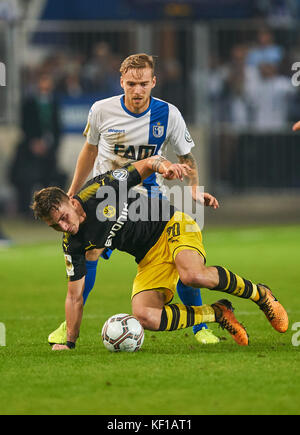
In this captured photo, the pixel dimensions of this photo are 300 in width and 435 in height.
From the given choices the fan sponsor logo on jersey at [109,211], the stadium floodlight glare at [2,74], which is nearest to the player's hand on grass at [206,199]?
the fan sponsor logo on jersey at [109,211]

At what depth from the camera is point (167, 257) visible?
8.15 metres

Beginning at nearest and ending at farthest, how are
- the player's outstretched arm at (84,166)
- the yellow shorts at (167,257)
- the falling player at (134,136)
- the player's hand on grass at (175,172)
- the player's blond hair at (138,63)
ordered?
the player's hand on grass at (175,172), the yellow shorts at (167,257), the player's blond hair at (138,63), the falling player at (134,136), the player's outstretched arm at (84,166)

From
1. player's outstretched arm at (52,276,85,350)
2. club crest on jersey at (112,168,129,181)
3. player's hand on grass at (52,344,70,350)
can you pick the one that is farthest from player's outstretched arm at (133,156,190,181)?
player's hand on grass at (52,344,70,350)

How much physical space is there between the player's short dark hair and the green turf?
112 centimetres

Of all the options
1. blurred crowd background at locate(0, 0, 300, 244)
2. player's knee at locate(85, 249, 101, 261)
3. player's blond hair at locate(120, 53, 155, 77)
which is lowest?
player's knee at locate(85, 249, 101, 261)

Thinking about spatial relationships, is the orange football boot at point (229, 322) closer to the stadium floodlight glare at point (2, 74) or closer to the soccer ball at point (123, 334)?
the soccer ball at point (123, 334)

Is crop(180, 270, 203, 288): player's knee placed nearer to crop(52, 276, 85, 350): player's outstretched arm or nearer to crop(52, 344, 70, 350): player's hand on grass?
crop(52, 276, 85, 350): player's outstretched arm

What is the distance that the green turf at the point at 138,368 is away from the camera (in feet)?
19.9

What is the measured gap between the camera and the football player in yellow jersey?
25.3 ft

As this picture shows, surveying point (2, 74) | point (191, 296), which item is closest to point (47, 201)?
point (191, 296)

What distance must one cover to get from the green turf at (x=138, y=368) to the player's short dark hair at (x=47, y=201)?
1116mm

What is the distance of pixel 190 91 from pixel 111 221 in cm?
1187

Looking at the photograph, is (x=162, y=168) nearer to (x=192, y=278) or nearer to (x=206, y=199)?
(x=206, y=199)

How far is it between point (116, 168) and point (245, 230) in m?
10.1
